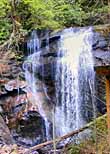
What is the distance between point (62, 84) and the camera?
12.0 metres

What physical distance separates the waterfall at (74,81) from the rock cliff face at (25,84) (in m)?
0.24

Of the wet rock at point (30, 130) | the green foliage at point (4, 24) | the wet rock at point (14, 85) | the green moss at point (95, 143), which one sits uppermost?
the green foliage at point (4, 24)

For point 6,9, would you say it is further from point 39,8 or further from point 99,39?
point 99,39

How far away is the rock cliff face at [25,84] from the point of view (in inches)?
409

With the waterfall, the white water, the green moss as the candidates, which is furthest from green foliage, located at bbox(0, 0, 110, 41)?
the green moss

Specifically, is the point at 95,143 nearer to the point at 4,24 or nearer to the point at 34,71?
the point at 34,71

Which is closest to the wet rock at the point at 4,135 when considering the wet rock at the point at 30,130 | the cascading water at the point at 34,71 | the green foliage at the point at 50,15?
the wet rock at the point at 30,130

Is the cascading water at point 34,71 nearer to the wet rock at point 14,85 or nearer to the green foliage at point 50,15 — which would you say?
the wet rock at point 14,85

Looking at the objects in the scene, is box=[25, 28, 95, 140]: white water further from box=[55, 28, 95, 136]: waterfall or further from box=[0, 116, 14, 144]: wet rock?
box=[0, 116, 14, 144]: wet rock

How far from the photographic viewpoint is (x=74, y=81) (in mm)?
11891

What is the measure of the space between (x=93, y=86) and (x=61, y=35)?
2.27 metres

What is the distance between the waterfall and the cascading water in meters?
0.60

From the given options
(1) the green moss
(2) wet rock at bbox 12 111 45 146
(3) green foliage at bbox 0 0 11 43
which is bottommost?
(2) wet rock at bbox 12 111 45 146

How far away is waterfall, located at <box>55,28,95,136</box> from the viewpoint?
11156 millimetres
